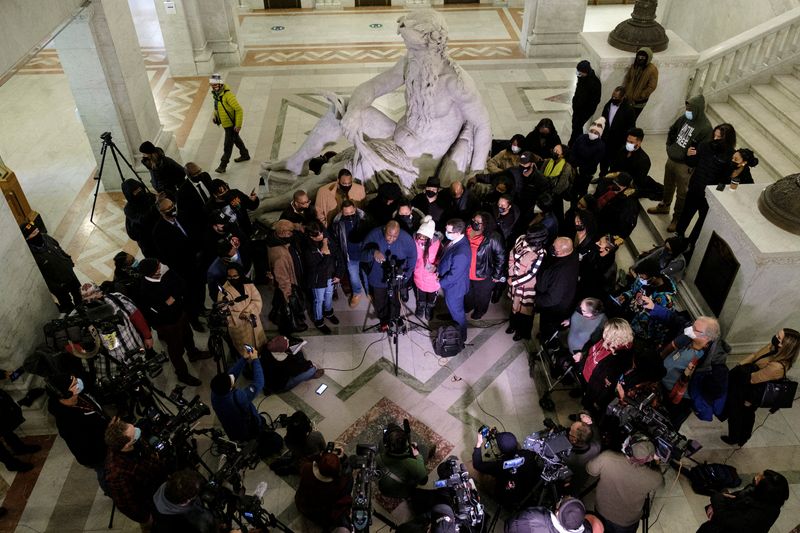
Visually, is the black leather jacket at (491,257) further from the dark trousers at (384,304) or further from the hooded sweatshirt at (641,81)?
the hooded sweatshirt at (641,81)

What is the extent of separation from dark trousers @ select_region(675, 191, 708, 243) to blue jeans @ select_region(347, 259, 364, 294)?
144 inches

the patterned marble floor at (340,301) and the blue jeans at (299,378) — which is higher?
the blue jeans at (299,378)

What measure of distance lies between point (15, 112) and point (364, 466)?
422 inches

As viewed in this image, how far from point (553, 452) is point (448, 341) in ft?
6.71

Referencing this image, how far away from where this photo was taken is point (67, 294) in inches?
240

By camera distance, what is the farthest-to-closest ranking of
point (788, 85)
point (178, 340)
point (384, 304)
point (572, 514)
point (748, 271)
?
point (788, 85) → point (384, 304) → point (178, 340) → point (748, 271) → point (572, 514)

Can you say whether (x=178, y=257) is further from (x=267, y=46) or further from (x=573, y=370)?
(x=267, y=46)

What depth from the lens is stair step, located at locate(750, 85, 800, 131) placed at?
26.7 feet

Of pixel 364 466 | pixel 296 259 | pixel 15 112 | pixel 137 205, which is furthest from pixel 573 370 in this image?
pixel 15 112

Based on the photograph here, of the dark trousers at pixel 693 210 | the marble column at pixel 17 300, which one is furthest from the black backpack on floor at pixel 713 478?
the marble column at pixel 17 300

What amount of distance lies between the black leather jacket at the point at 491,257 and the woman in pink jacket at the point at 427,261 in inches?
16.5

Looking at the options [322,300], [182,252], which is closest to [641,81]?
[322,300]

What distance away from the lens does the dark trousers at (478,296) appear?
6090 mm

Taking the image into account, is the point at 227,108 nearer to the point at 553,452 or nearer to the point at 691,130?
the point at 691,130
